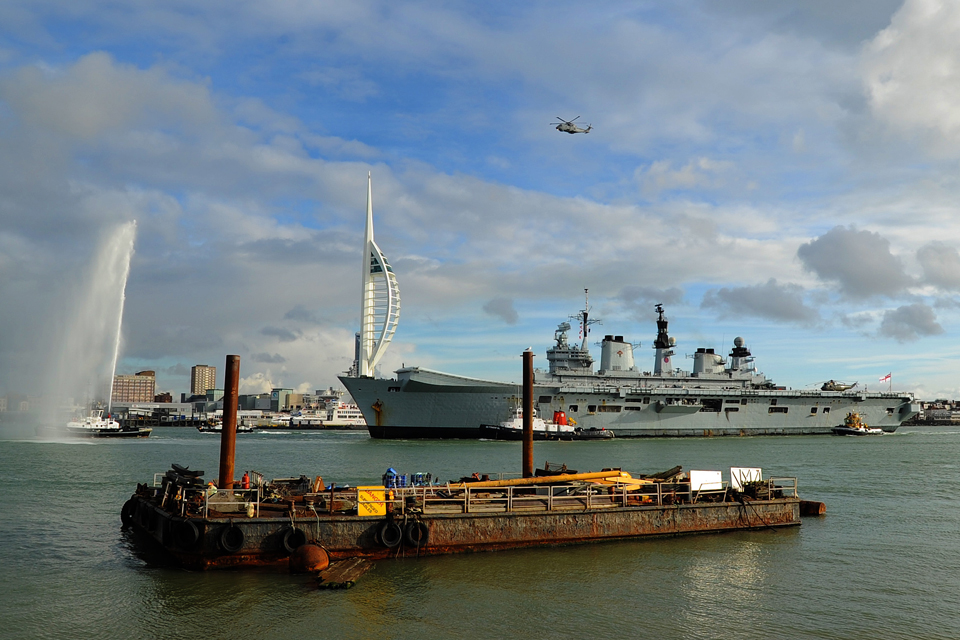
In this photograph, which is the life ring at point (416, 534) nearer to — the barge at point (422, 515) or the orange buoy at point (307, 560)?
the barge at point (422, 515)

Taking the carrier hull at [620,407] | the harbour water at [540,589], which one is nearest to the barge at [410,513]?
Answer: the harbour water at [540,589]

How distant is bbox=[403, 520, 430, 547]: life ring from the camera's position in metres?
19.1

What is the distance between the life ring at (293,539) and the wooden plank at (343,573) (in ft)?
3.23

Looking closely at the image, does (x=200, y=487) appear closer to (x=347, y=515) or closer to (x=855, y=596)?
(x=347, y=515)

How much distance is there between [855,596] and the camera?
56.4ft

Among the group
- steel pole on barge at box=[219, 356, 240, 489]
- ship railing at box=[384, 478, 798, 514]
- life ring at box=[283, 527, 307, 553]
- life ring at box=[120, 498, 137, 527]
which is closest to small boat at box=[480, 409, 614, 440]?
ship railing at box=[384, 478, 798, 514]

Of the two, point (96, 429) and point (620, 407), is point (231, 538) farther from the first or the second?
point (96, 429)

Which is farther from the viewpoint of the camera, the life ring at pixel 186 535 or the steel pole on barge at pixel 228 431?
the steel pole on barge at pixel 228 431

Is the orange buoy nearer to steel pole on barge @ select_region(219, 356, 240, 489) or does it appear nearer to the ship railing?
the ship railing

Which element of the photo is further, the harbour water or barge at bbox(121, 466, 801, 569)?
barge at bbox(121, 466, 801, 569)

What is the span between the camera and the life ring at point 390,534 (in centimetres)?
1888

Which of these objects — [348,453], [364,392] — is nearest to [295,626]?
[348,453]

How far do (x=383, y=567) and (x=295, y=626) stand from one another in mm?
4347

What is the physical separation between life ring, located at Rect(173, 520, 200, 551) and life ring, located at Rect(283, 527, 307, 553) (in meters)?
2.13
